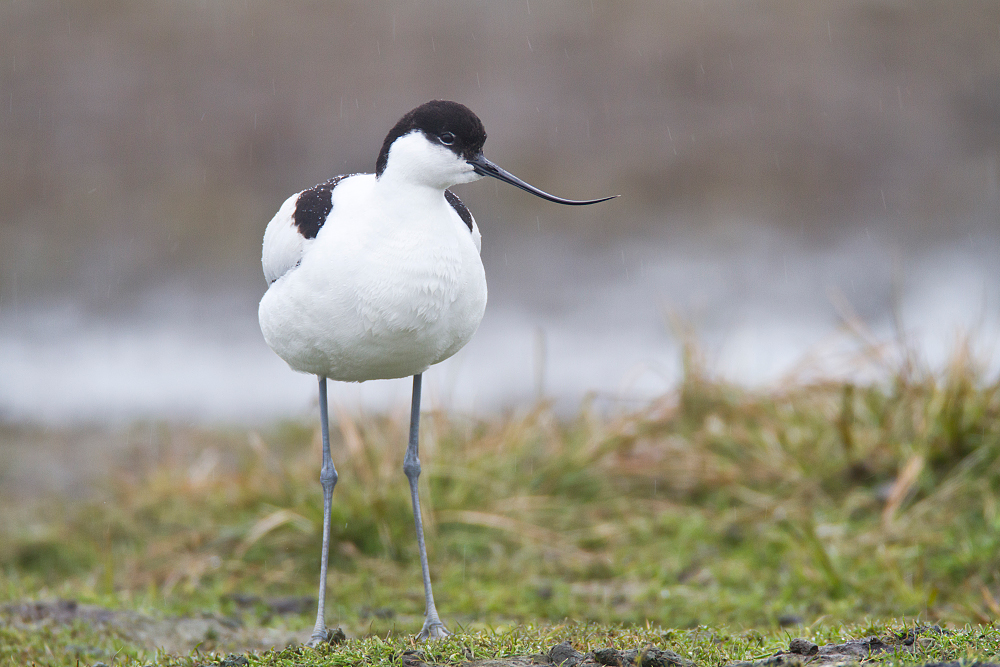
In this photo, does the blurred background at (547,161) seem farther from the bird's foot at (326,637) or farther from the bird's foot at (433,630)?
the bird's foot at (326,637)

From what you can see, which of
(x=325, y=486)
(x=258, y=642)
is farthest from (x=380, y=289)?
(x=258, y=642)

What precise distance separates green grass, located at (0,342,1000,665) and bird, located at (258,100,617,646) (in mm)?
1451

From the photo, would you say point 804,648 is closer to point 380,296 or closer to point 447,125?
point 380,296

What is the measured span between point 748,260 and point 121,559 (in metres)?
8.82

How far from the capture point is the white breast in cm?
312

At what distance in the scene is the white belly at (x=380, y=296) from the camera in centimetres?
312

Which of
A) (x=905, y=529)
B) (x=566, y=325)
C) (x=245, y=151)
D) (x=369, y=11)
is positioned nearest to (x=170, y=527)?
(x=905, y=529)

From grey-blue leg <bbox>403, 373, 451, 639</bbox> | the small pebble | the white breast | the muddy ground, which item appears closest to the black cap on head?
the white breast

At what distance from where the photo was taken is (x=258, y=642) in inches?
162

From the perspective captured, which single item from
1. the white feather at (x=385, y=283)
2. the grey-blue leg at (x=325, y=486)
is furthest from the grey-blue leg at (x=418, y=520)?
the white feather at (x=385, y=283)

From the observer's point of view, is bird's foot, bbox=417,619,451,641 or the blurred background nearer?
bird's foot, bbox=417,619,451,641

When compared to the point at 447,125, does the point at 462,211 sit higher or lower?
lower

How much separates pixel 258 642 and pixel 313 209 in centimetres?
194

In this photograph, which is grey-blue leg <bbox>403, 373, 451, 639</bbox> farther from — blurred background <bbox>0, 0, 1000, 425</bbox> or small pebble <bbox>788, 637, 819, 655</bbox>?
blurred background <bbox>0, 0, 1000, 425</bbox>
